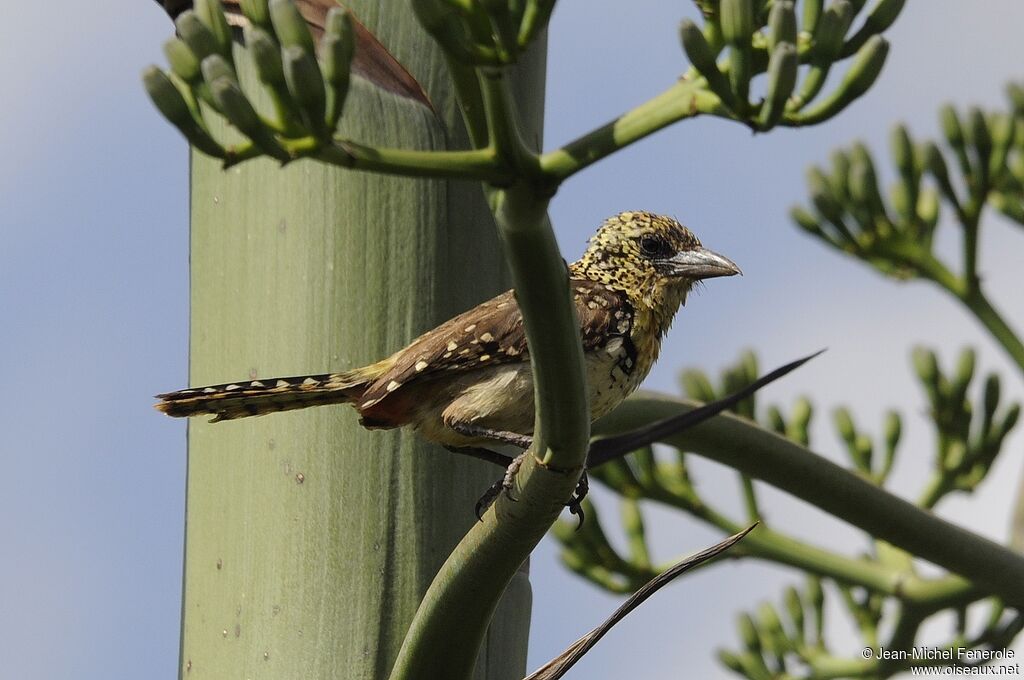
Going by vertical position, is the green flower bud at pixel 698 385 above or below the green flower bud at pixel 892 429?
above

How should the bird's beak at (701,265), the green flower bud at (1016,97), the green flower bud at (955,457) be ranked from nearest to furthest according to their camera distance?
the bird's beak at (701,265)
the green flower bud at (955,457)
the green flower bud at (1016,97)

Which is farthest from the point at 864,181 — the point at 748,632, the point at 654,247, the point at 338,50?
the point at 338,50

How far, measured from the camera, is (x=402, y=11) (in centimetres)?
337

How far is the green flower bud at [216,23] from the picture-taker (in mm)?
2055

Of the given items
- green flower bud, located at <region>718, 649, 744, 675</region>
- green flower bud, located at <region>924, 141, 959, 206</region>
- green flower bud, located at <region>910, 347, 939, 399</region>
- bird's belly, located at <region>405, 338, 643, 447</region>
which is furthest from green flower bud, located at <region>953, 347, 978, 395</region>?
bird's belly, located at <region>405, 338, 643, 447</region>

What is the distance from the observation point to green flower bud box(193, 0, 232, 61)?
205 centimetres

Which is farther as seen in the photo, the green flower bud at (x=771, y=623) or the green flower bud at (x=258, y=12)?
the green flower bud at (x=771, y=623)

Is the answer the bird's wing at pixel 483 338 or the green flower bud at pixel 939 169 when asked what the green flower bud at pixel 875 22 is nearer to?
the bird's wing at pixel 483 338

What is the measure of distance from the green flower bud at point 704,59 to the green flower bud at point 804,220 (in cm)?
541

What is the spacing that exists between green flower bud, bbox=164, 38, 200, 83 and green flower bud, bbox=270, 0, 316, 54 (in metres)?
0.17

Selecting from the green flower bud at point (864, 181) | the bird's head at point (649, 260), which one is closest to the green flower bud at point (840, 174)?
the green flower bud at point (864, 181)

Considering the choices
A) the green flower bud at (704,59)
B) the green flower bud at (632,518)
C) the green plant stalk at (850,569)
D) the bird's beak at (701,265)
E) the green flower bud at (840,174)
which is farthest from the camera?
the green flower bud at (840,174)

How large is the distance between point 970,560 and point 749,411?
8.19 ft

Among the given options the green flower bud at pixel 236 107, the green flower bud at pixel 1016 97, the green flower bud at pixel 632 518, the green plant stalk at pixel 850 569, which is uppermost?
the green flower bud at pixel 1016 97
